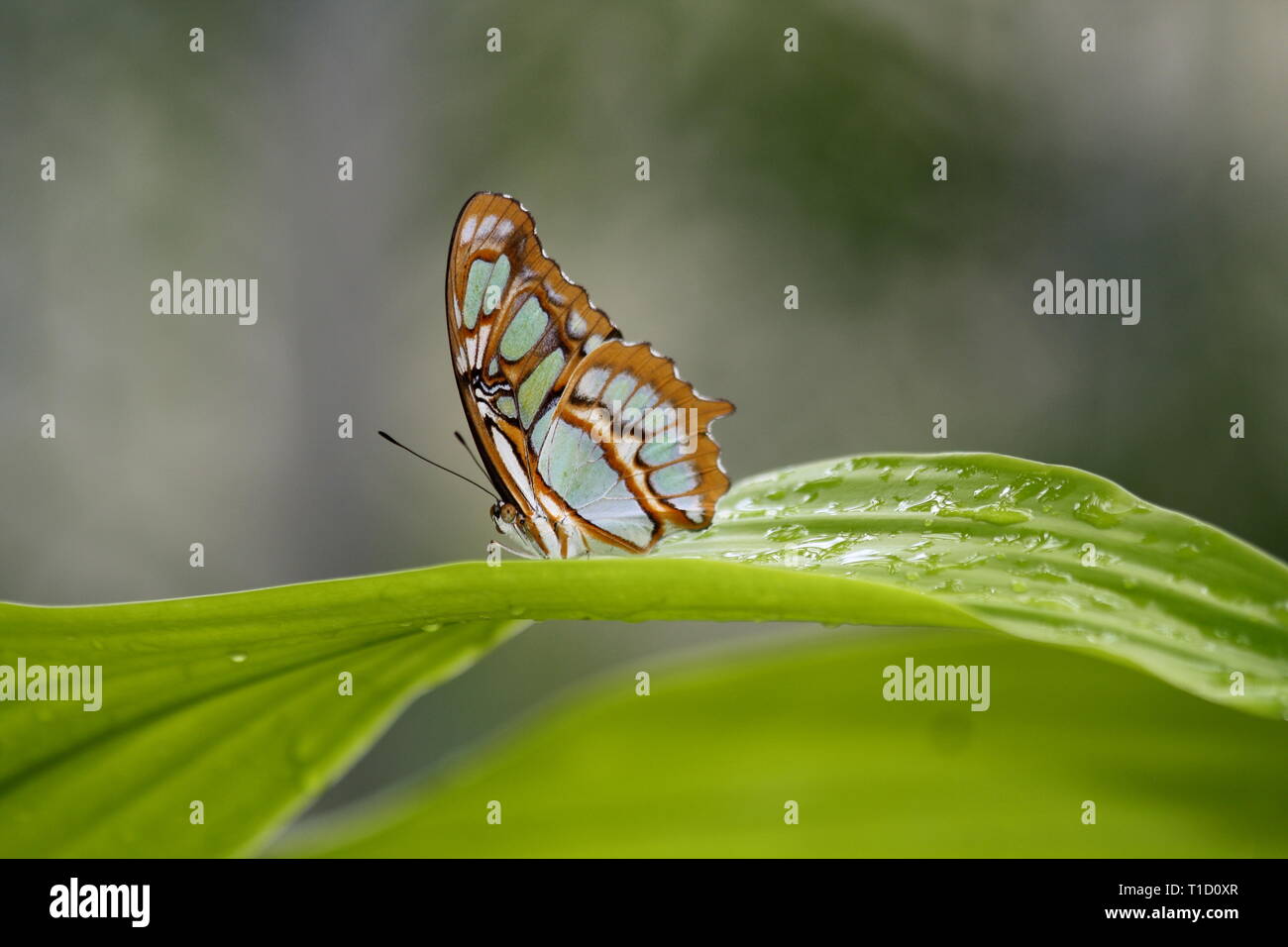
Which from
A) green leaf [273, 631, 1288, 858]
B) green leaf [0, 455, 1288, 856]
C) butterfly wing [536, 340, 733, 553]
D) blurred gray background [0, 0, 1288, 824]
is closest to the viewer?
green leaf [0, 455, 1288, 856]

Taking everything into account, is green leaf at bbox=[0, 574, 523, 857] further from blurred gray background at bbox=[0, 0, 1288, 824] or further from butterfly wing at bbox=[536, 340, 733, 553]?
blurred gray background at bbox=[0, 0, 1288, 824]

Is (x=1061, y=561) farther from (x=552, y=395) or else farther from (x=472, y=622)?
(x=552, y=395)

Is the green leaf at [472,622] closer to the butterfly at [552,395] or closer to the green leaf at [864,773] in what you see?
the green leaf at [864,773]

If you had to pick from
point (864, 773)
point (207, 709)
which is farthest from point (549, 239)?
point (207, 709)

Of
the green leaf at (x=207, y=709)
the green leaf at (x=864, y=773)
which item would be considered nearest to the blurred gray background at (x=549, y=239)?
the green leaf at (x=864, y=773)

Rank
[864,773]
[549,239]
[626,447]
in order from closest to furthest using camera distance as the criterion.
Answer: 1. [864,773]
2. [626,447]
3. [549,239]

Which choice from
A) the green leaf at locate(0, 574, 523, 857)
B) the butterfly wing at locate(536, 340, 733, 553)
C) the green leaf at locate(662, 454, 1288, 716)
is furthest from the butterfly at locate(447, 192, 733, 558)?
the green leaf at locate(0, 574, 523, 857)
